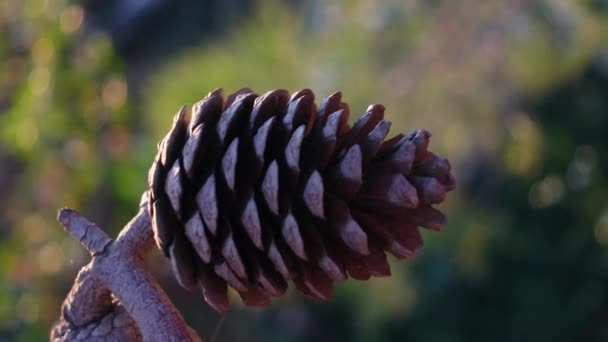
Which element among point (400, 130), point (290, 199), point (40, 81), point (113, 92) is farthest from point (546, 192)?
point (290, 199)

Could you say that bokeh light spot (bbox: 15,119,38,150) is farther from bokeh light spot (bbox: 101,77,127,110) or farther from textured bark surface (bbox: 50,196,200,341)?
textured bark surface (bbox: 50,196,200,341)

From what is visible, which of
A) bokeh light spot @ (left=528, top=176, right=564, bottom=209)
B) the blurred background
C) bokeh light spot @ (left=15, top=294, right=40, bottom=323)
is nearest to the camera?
bokeh light spot @ (left=15, top=294, right=40, bottom=323)

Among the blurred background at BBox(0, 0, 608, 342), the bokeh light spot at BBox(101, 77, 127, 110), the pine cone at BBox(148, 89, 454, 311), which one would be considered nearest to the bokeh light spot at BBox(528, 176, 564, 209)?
the blurred background at BBox(0, 0, 608, 342)

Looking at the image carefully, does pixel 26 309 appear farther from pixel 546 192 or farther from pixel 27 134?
pixel 546 192

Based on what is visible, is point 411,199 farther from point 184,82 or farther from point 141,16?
point 141,16

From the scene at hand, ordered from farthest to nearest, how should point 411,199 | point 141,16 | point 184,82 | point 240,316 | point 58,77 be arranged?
point 141,16, point 240,316, point 184,82, point 58,77, point 411,199

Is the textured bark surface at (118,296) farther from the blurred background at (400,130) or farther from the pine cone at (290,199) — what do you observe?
the blurred background at (400,130)

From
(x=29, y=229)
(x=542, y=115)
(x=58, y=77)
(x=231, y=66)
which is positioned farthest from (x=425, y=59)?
(x=29, y=229)

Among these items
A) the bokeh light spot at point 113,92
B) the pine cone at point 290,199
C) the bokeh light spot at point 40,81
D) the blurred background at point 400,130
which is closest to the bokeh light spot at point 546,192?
the blurred background at point 400,130
